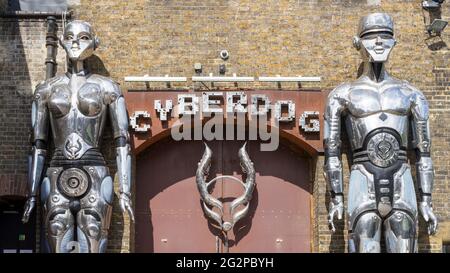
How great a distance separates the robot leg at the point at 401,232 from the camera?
48.1 feet

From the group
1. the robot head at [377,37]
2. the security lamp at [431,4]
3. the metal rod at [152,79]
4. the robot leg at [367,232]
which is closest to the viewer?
the robot leg at [367,232]

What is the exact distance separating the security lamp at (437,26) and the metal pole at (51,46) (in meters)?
6.05

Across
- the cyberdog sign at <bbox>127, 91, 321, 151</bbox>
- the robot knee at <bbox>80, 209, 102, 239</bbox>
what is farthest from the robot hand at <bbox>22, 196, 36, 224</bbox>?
the cyberdog sign at <bbox>127, 91, 321, 151</bbox>

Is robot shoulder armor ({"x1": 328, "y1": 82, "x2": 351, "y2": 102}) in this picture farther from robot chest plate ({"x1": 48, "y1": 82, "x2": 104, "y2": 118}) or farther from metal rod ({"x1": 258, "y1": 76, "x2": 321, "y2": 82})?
robot chest plate ({"x1": 48, "y1": 82, "x2": 104, "y2": 118})

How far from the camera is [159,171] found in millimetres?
16062

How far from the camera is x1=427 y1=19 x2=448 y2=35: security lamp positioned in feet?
52.5

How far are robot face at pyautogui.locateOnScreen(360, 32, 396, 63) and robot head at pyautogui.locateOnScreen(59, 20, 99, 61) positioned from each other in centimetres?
428

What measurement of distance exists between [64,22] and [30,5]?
0.79 metres

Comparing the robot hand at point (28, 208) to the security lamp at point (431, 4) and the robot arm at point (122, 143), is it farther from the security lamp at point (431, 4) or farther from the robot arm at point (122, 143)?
the security lamp at point (431, 4)

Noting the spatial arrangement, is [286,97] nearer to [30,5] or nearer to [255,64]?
[255,64]

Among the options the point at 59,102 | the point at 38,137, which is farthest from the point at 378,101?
the point at 38,137

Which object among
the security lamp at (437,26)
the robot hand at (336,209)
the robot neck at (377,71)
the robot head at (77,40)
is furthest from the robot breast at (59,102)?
the security lamp at (437,26)

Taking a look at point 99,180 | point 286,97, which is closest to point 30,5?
point 99,180
